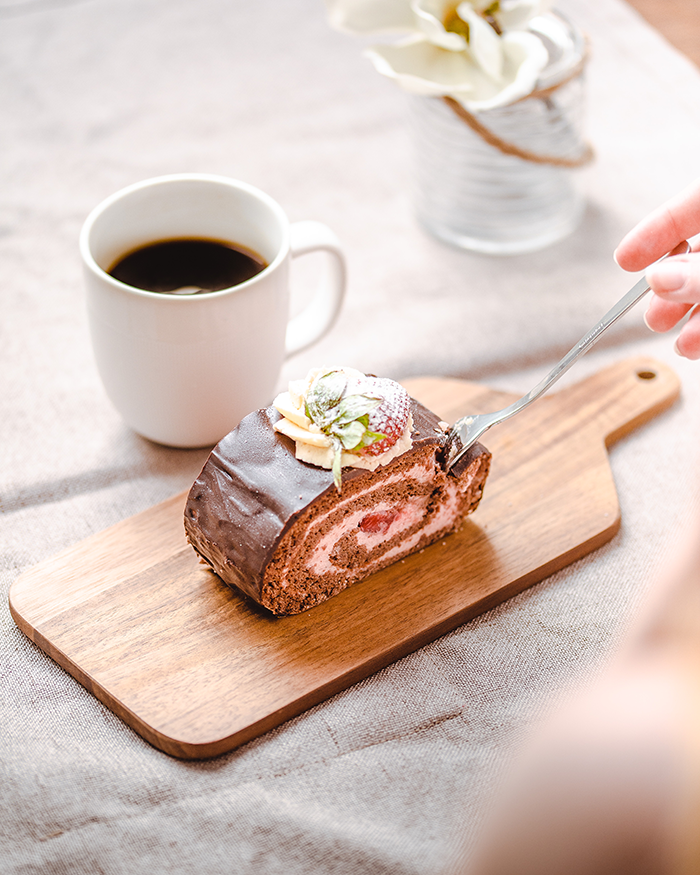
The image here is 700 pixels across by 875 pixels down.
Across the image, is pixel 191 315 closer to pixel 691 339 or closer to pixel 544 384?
pixel 544 384

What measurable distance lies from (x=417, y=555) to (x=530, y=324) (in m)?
0.64

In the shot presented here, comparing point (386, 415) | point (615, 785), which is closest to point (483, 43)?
point (386, 415)

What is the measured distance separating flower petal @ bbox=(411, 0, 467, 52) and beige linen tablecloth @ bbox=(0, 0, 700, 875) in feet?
1.42

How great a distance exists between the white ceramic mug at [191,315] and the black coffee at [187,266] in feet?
0.05

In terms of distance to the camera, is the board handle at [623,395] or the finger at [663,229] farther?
the board handle at [623,395]

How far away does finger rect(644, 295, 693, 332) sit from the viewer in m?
1.37

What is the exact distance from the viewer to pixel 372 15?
5.41ft

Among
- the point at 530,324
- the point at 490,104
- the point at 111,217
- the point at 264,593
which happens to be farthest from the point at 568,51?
the point at 264,593

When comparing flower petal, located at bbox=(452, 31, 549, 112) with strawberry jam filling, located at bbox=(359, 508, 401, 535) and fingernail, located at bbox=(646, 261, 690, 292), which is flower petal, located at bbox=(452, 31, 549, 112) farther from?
strawberry jam filling, located at bbox=(359, 508, 401, 535)

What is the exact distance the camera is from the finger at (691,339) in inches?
50.8

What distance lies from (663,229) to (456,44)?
531 millimetres

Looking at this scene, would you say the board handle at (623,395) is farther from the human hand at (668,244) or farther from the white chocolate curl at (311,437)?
the white chocolate curl at (311,437)

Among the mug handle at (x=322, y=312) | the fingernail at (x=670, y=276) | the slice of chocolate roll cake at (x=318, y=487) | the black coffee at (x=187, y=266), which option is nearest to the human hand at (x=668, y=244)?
the fingernail at (x=670, y=276)

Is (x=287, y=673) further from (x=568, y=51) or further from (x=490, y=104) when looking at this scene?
(x=568, y=51)
